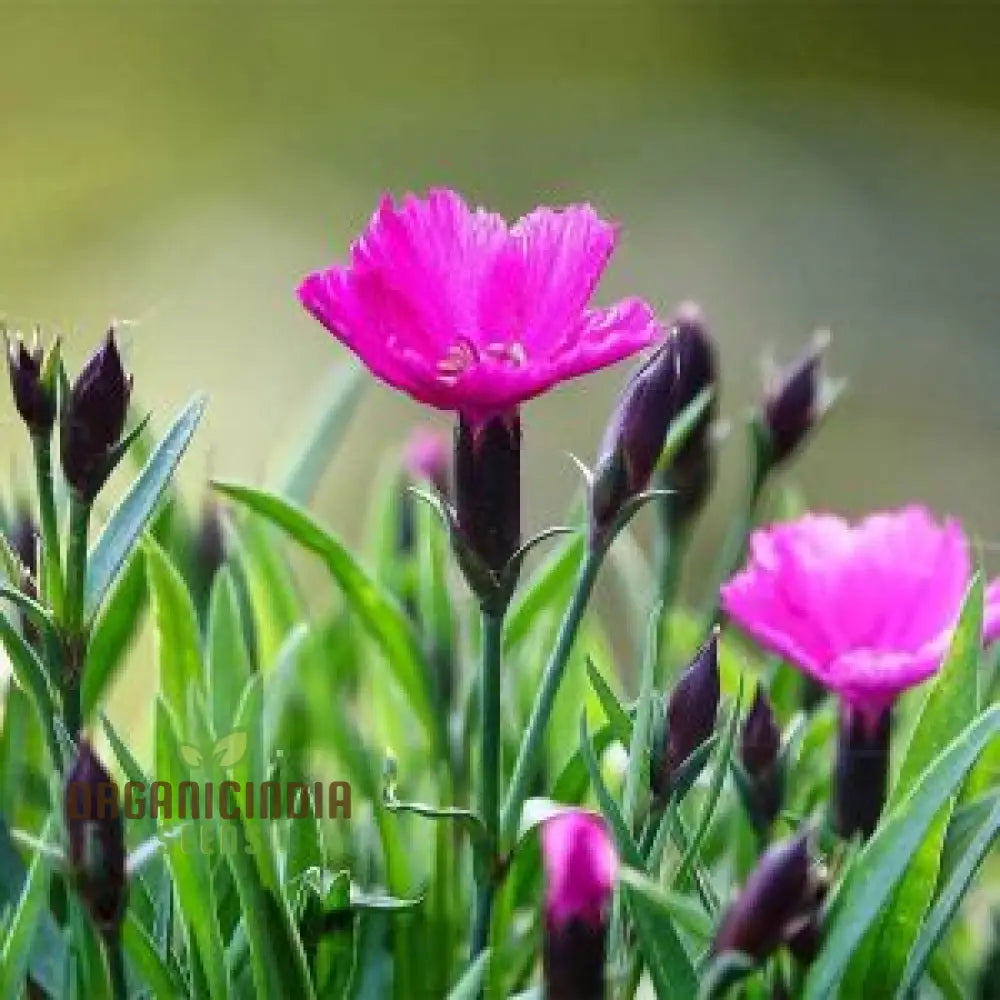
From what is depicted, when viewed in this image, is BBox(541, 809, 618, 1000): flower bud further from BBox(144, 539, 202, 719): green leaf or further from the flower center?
BBox(144, 539, 202, 719): green leaf

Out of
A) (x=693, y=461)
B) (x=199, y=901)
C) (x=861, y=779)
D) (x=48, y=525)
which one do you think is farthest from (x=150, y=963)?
(x=693, y=461)

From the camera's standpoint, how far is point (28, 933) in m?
0.62

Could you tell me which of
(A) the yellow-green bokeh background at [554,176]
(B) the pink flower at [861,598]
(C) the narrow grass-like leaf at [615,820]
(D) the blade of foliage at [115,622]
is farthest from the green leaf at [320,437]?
(A) the yellow-green bokeh background at [554,176]

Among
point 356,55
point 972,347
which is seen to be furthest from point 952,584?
point 356,55

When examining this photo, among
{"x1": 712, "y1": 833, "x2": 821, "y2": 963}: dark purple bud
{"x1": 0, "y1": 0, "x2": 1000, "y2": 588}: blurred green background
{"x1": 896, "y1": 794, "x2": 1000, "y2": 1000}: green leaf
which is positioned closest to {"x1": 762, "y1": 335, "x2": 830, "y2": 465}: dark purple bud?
{"x1": 896, "y1": 794, "x2": 1000, "y2": 1000}: green leaf

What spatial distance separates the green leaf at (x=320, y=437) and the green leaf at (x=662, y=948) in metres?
0.42

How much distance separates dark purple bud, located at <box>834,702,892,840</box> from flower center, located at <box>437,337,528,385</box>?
17 centimetres

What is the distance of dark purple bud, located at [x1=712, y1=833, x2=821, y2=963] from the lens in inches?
19.9

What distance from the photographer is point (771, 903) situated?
1.66ft

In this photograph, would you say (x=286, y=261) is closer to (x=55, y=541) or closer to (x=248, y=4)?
(x=248, y=4)

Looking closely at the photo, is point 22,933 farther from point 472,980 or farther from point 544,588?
point 544,588

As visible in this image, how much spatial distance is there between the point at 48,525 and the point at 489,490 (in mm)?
123

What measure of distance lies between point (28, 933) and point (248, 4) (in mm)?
3149

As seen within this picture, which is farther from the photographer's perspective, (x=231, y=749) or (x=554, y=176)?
(x=554, y=176)
